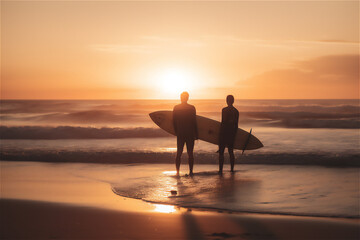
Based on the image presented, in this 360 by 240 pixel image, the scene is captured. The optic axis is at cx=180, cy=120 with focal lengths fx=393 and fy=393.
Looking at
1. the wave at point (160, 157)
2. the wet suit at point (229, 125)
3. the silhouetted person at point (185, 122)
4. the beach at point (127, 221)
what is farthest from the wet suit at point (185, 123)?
the wave at point (160, 157)

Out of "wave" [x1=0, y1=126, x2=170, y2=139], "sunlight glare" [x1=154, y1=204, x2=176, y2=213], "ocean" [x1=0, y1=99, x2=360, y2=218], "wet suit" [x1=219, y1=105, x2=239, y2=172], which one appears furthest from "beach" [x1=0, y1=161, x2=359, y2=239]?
"wave" [x1=0, y1=126, x2=170, y2=139]

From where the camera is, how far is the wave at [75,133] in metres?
19.8

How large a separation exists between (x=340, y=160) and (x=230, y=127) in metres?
3.79

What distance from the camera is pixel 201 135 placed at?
10148 mm

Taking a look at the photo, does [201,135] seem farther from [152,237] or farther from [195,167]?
[152,237]

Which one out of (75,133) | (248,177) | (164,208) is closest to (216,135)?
(248,177)

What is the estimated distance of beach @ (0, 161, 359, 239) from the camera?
176 inches

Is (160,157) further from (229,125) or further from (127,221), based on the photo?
(127,221)

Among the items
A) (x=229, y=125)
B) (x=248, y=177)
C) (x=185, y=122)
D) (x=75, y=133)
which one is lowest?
(x=248, y=177)

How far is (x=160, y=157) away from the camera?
1155 centimetres

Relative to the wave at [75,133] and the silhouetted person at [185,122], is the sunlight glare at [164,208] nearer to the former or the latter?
the silhouetted person at [185,122]

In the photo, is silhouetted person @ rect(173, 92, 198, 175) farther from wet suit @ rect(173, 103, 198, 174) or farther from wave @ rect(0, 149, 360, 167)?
wave @ rect(0, 149, 360, 167)

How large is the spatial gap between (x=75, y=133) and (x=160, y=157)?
10.3 m

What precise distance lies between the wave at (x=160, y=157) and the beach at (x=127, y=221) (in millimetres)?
4320
